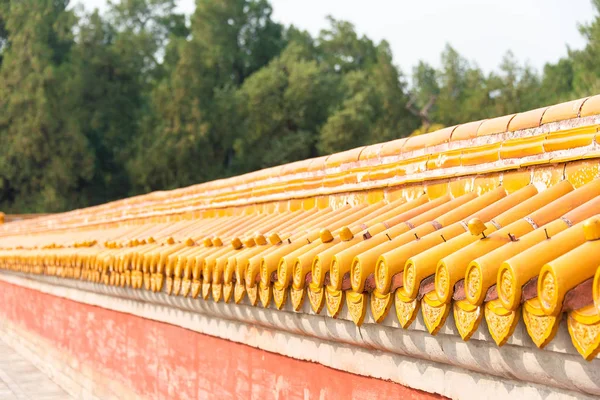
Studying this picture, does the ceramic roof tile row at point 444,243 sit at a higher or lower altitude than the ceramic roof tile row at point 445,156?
lower

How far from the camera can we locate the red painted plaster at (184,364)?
13.3ft

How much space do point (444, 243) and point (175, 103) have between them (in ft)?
125

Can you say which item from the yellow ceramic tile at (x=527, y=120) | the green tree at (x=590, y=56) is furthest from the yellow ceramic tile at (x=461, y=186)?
the green tree at (x=590, y=56)

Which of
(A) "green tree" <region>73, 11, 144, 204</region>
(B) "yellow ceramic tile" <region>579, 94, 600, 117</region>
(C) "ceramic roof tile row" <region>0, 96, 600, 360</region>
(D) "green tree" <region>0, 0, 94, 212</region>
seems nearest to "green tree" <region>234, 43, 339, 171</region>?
(A) "green tree" <region>73, 11, 144, 204</region>

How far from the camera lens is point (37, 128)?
38188 mm

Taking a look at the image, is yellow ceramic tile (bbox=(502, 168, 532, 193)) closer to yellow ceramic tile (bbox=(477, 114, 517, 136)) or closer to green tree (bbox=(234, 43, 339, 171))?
yellow ceramic tile (bbox=(477, 114, 517, 136))

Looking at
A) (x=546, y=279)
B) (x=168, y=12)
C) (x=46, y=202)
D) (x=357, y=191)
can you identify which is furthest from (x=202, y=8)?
(x=546, y=279)

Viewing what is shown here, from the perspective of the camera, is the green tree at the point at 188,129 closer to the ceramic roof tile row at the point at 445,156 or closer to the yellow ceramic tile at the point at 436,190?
the ceramic roof tile row at the point at 445,156

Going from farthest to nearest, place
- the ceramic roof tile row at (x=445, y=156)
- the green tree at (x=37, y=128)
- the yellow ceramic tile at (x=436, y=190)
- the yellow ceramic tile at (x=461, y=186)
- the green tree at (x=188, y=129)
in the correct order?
the green tree at (x=188, y=129)
the green tree at (x=37, y=128)
the yellow ceramic tile at (x=436, y=190)
the yellow ceramic tile at (x=461, y=186)
the ceramic roof tile row at (x=445, y=156)

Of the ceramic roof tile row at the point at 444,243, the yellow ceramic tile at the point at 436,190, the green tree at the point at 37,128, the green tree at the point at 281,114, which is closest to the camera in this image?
the ceramic roof tile row at the point at 444,243

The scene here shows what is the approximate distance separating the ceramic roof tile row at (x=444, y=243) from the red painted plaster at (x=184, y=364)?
0.41m

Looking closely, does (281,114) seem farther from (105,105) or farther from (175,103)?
(105,105)

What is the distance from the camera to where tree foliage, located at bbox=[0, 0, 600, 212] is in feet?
128

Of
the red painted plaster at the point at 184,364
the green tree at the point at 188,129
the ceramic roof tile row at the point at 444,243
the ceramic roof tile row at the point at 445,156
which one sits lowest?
the red painted plaster at the point at 184,364
